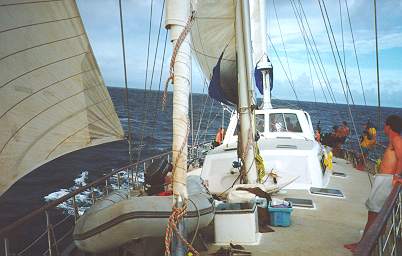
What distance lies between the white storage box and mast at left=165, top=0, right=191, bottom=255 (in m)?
2.20

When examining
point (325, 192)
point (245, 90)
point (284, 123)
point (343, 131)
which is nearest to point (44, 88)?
point (245, 90)

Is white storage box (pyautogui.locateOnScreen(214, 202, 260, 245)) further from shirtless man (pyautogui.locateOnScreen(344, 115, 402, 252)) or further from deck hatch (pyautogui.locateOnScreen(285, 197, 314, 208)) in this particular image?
deck hatch (pyautogui.locateOnScreen(285, 197, 314, 208))

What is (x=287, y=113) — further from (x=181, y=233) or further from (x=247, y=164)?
(x=181, y=233)

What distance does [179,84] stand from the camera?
131 inches

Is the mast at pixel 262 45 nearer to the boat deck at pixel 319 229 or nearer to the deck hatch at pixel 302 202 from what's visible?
the boat deck at pixel 319 229

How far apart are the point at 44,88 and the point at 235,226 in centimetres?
352

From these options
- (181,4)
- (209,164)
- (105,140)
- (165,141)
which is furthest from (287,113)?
(165,141)

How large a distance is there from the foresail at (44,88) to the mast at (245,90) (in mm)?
3271

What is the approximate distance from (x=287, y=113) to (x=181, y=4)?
829 centimetres

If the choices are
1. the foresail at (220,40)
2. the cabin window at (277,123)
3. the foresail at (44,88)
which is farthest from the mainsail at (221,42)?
the foresail at (44,88)

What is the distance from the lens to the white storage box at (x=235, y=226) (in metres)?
5.51

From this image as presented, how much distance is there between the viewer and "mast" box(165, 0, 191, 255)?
332cm

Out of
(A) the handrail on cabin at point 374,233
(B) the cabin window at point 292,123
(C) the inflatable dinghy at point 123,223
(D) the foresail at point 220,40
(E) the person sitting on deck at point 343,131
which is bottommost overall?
(C) the inflatable dinghy at point 123,223

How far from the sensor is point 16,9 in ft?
11.4
